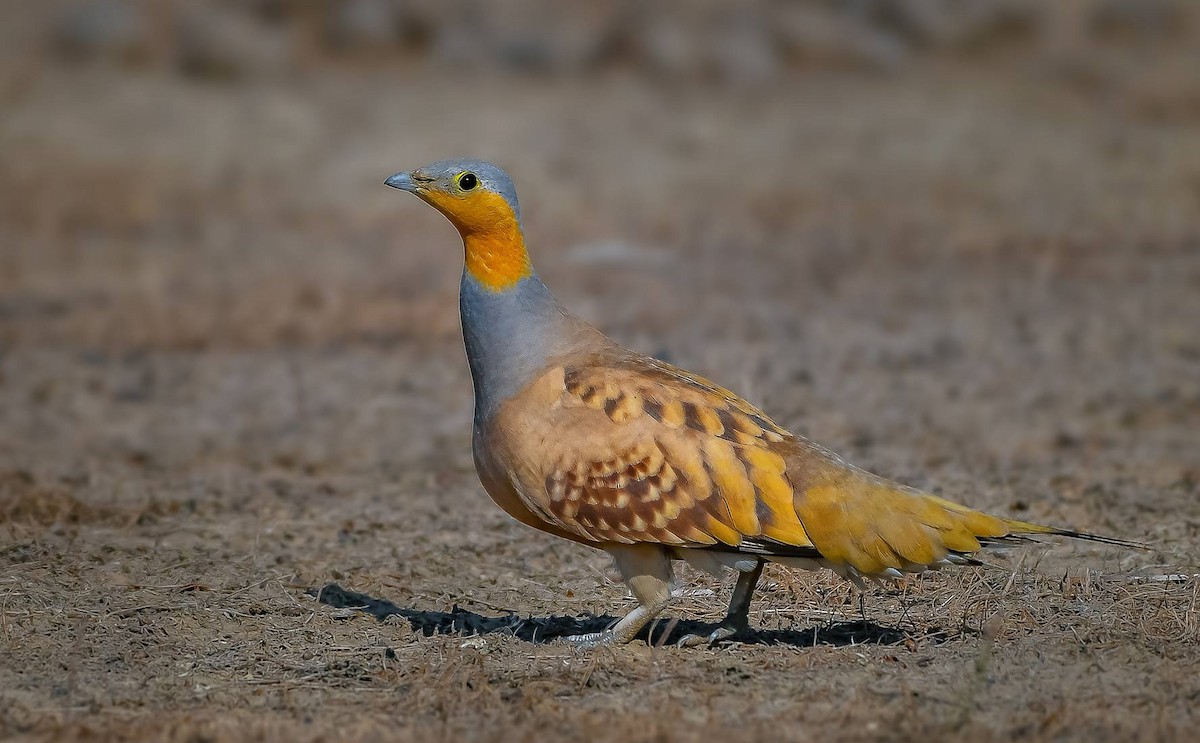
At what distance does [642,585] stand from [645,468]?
1.60ft

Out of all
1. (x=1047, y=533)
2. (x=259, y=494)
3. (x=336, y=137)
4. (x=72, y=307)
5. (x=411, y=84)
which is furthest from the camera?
(x=411, y=84)

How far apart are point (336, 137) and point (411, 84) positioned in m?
2.46

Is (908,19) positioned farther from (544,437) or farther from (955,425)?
(544,437)

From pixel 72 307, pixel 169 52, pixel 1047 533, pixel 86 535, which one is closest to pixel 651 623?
pixel 1047 533

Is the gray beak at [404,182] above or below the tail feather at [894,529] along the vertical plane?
above

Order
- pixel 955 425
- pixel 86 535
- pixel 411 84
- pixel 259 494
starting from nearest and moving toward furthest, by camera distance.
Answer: pixel 86 535 → pixel 259 494 → pixel 955 425 → pixel 411 84

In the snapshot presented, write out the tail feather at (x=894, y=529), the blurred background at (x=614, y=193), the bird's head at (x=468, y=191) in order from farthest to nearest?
the blurred background at (x=614, y=193) → the bird's head at (x=468, y=191) → the tail feather at (x=894, y=529)

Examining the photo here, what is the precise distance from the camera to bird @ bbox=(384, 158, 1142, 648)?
536 cm

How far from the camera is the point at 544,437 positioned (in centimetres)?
564

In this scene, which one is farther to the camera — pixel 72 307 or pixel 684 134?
Result: pixel 684 134

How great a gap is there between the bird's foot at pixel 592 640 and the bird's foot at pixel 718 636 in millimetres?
286

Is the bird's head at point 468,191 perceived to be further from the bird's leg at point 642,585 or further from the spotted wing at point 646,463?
the bird's leg at point 642,585

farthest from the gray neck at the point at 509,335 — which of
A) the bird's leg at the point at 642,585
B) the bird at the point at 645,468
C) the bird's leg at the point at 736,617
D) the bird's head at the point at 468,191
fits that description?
the bird's leg at the point at 736,617

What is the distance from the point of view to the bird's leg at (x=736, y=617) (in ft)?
19.2
